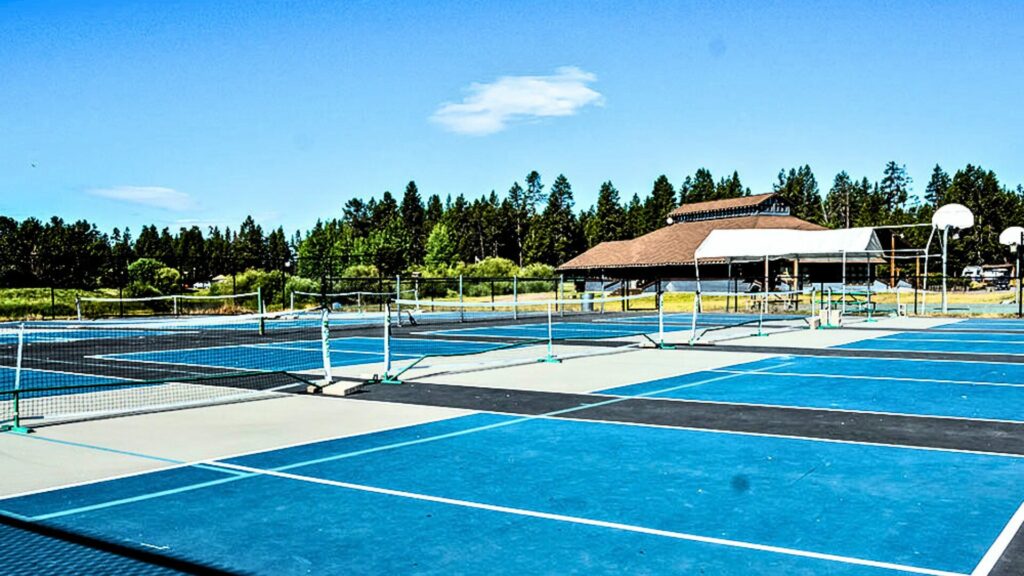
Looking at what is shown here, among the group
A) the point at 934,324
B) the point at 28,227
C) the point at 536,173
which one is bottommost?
the point at 934,324

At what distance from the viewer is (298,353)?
2261 cm

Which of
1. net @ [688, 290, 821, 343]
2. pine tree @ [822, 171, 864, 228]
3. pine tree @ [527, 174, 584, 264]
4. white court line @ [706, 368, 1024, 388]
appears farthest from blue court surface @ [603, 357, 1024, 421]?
pine tree @ [822, 171, 864, 228]

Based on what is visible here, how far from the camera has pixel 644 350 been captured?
854 inches

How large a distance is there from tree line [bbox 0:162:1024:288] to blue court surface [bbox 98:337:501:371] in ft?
95.4

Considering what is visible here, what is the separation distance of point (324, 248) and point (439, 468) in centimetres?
11331

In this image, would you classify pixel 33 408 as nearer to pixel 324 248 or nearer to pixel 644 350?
pixel 644 350

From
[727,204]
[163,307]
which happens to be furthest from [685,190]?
[163,307]

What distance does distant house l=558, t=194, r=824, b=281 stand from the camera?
233ft

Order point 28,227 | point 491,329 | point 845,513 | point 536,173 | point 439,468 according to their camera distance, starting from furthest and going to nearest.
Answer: point 536,173
point 28,227
point 491,329
point 439,468
point 845,513

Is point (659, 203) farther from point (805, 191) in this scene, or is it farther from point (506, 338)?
point (506, 338)

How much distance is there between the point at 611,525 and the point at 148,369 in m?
14.9

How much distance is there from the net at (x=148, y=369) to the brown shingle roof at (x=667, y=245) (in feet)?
148

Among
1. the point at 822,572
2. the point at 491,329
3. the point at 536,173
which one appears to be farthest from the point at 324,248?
the point at 822,572

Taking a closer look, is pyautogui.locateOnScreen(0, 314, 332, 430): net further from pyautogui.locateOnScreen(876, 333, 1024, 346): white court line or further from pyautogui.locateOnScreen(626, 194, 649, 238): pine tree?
pyautogui.locateOnScreen(626, 194, 649, 238): pine tree
